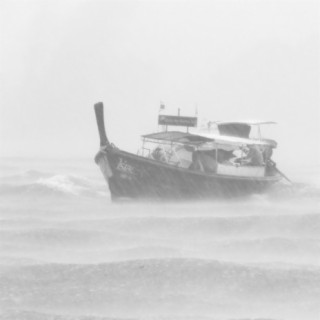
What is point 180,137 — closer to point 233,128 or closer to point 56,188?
point 233,128

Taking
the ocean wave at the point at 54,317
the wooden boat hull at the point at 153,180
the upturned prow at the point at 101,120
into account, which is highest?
the upturned prow at the point at 101,120

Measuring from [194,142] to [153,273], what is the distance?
1207cm

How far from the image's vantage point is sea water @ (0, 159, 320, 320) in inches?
252

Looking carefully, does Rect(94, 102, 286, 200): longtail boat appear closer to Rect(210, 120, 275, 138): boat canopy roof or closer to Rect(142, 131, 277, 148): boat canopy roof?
Rect(142, 131, 277, 148): boat canopy roof

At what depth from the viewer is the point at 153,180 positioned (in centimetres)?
1798

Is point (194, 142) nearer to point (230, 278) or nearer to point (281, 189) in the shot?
point (281, 189)

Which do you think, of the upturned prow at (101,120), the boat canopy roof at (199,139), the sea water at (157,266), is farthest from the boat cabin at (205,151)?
the sea water at (157,266)

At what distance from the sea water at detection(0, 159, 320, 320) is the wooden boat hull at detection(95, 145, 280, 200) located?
403cm

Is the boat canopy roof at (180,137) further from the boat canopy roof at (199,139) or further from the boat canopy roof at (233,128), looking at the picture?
the boat canopy roof at (233,128)

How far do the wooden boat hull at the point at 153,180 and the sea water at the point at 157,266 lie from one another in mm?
4030

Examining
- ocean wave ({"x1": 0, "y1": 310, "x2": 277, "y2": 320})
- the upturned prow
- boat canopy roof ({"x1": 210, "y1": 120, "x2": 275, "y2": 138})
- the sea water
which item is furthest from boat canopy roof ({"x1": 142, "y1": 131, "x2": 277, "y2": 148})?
ocean wave ({"x1": 0, "y1": 310, "x2": 277, "y2": 320})

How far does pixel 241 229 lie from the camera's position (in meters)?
10.7

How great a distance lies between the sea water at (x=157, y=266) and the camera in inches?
252

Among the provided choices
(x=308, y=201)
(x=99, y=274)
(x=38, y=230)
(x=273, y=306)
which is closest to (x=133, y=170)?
(x=308, y=201)
